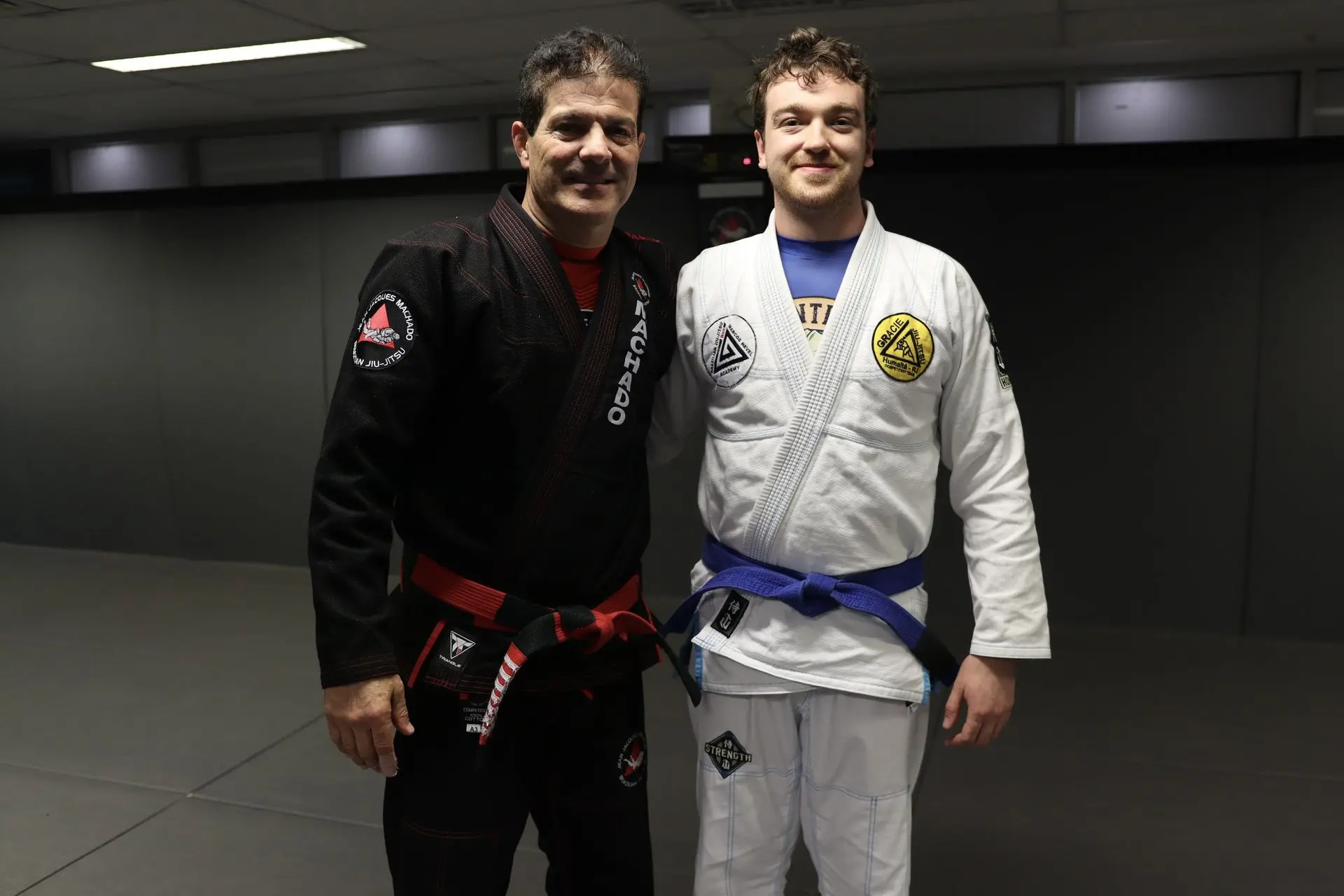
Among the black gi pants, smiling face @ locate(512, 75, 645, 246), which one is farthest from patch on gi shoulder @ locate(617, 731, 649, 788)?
smiling face @ locate(512, 75, 645, 246)

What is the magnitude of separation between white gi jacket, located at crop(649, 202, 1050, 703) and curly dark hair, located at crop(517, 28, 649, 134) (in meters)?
0.35

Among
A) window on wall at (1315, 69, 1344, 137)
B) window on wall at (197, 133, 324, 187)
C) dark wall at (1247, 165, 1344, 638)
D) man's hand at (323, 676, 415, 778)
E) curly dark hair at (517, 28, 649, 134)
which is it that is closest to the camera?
man's hand at (323, 676, 415, 778)

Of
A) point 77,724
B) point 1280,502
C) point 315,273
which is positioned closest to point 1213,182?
point 1280,502

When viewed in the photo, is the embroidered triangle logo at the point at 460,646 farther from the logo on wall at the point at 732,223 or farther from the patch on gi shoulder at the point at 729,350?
the logo on wall at the point at 732,223

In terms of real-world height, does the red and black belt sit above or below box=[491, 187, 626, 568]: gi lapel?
below

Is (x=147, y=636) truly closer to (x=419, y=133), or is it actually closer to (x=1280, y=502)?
(x=419, y=133)

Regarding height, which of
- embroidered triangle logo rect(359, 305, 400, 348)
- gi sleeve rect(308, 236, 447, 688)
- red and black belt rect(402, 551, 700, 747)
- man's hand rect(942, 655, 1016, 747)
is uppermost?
embroidered triangle logo rect(359, 305, 400, 348)

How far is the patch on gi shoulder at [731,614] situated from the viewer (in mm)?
1662

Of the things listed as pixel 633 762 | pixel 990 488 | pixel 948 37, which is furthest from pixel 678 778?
pixel 948 37

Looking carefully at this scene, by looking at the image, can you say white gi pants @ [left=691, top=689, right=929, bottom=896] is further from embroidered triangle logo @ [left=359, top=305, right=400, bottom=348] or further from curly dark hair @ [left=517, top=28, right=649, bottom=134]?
curly dark hair @ [left=517, top=28, right=649, bottom=134]

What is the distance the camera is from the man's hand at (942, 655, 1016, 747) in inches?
63.9

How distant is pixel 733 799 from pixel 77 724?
2.70 m

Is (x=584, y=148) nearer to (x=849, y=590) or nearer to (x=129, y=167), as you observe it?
(x=849, y=590)

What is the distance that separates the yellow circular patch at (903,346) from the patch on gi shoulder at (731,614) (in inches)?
15.9
